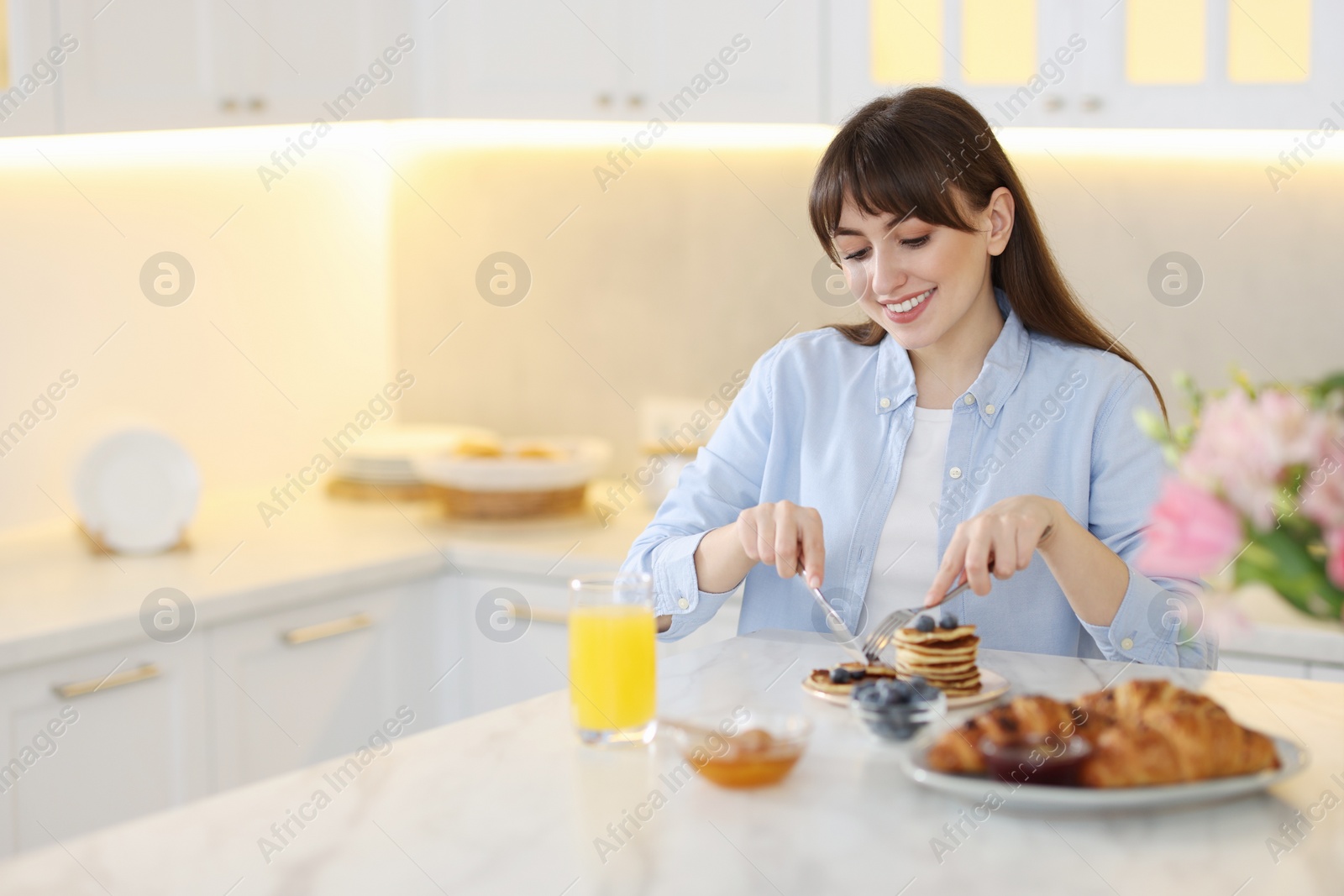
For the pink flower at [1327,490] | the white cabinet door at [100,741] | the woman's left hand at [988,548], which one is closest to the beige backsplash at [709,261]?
the white cabinet door at [100,741]

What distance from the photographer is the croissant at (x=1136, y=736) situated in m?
0.95

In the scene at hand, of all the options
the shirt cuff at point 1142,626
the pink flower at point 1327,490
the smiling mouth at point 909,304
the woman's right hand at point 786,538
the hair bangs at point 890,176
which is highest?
the hair bangs at point 890,176

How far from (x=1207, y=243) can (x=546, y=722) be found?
1874mm

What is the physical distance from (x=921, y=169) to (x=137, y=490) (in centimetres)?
160

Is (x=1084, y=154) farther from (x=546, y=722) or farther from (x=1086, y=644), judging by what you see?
(x=546, y=722)

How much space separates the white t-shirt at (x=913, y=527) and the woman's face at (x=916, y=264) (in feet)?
0.39

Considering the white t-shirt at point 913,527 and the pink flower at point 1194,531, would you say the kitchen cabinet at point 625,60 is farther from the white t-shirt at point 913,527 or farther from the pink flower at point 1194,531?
the pink flower at point 1194,531

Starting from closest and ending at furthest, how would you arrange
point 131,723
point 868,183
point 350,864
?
1. point 350,864
2. point 868,183
3. point 131,723

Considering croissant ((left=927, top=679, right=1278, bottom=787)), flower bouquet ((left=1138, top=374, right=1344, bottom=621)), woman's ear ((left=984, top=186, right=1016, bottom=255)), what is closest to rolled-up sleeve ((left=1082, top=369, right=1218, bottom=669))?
woman's ear ((left=984, top=186, right=1016, bottom=255))

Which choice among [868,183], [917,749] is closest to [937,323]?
[868,183]

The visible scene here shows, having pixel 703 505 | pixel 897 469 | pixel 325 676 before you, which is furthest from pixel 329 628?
pixel 897 469

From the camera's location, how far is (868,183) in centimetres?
161

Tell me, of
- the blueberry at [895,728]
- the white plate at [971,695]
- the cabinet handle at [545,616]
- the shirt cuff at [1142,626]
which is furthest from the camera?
the cabinet handle at [545,616]

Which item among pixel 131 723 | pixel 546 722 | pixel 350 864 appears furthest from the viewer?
pixel 131 723
